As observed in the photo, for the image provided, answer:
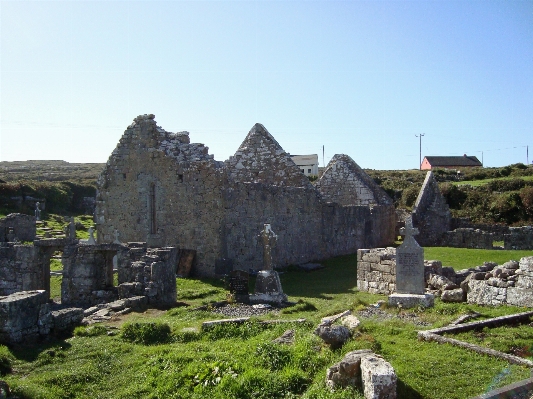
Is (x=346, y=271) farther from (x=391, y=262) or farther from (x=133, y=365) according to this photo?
(x=133, y=365)

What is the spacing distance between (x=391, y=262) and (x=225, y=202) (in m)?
6.68

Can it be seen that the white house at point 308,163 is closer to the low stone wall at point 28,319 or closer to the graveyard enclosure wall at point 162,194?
the graveyard enclosure wall at point 162,194

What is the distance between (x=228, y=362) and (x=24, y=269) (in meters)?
9.91

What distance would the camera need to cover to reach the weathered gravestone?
14.5 m

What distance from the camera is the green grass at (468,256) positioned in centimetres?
1986

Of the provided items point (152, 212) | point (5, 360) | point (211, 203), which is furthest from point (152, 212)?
point (5, 360)

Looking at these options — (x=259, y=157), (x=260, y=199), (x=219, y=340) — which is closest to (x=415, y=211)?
(x=259, y=157)

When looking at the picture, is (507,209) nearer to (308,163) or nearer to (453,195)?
(453,195)

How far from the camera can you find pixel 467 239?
90.3 ft

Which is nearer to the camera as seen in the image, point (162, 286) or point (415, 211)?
point (162, 286)

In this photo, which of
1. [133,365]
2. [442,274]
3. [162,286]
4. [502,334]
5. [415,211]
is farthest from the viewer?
[415,211]

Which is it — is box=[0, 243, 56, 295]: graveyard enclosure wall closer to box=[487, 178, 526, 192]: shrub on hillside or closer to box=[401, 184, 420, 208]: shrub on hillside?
box=[401, 184, 420, 208]: shrub on hillside

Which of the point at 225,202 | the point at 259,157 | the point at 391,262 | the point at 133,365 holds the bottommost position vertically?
the point at 133,365

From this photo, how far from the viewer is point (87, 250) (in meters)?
15.2
